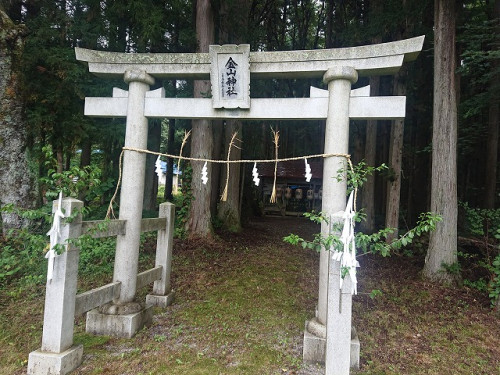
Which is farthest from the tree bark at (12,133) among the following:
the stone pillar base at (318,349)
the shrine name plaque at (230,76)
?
the stone pillar base at (318,349)

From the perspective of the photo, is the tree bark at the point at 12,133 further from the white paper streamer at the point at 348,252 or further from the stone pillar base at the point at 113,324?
the white paper streamer at the point at 348,252

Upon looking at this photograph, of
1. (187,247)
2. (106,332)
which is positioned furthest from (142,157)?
(187,247)

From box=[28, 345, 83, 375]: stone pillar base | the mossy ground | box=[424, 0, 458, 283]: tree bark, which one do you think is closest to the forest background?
box=[424, 0, 458, 283]: tree bark

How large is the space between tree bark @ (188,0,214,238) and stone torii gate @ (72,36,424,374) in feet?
11.3

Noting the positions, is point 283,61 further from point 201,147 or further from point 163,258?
point 201,147

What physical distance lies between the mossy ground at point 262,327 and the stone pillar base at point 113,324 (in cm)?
9

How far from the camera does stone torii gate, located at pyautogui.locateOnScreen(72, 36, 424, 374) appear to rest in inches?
134

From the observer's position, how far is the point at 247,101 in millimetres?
3693

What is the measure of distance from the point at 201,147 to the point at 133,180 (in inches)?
143

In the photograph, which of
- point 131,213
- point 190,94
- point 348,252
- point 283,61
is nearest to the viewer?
point 348,252

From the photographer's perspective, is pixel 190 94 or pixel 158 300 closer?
pixel 158 300

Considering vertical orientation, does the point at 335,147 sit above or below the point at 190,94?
below

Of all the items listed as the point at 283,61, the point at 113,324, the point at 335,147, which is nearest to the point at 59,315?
the point at 113,324

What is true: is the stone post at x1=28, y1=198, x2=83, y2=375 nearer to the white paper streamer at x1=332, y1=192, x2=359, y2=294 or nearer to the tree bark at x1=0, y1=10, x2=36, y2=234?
the white paper streamer at x1=332, y1=192, x2=359, y2=294
